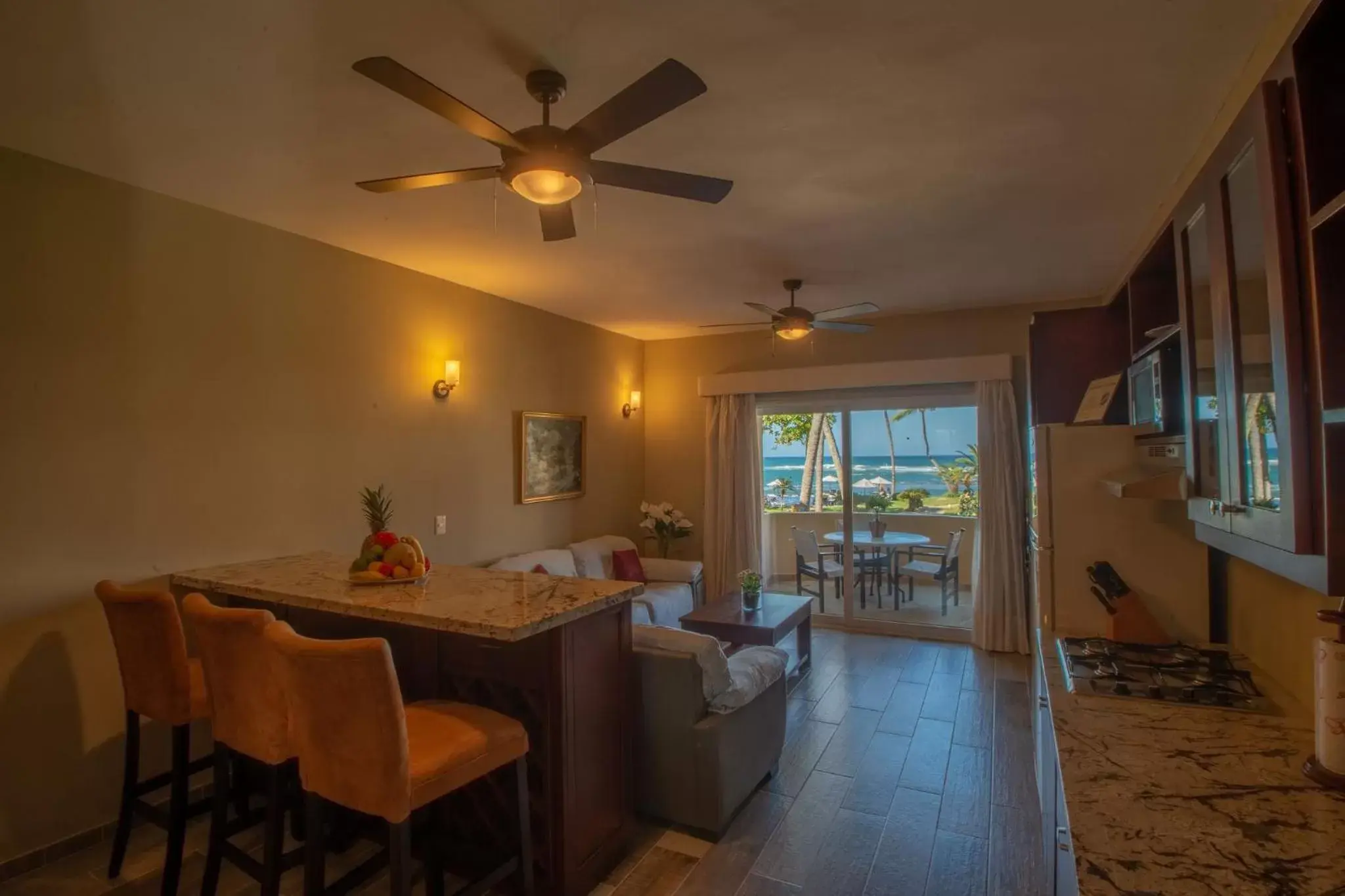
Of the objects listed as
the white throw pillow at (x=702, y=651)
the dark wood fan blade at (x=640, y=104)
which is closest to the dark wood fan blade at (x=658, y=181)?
the dark wood fan blade at (x=640, y=104)

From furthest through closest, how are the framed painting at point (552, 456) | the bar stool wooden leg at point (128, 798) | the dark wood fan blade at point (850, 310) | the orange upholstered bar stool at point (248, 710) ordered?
the framed painting at point (552, 456) → the dark wood fan blade at point (850, 310) → the bar stool wooden leg at point (128, 798) → the orange upholstered bar stool at point (248, 710)

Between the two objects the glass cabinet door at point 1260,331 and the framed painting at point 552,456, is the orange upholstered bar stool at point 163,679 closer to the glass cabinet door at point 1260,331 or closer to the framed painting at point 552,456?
the framed painting at point 552,456

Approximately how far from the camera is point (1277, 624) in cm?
190

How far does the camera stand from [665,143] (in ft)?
8.20

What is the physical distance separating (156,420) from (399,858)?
2.30 meters

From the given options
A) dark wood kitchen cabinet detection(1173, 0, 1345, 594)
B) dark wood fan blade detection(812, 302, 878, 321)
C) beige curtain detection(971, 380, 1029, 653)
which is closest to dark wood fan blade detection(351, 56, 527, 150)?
dark wood kitchen cabinet detection(1173, 0, 1345, 594)

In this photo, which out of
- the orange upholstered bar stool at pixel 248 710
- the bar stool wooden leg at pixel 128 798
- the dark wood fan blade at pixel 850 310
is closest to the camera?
the orange upholstered bar stool at pixel 248 710

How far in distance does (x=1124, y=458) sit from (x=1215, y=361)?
1.19 m

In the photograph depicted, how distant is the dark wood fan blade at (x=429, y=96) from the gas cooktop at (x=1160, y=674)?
227cm

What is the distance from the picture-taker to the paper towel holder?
51.1 inches

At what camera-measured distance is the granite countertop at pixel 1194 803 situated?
105 centimetres

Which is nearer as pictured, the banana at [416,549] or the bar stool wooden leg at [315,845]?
the bar stool wooden leg at [315,845]

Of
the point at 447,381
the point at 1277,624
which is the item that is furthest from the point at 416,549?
the point at 1277,624

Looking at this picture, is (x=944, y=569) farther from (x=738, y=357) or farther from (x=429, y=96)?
(x=429, y=96)
